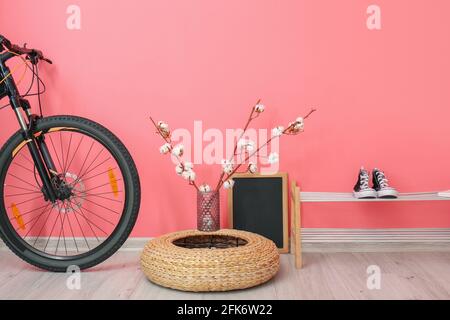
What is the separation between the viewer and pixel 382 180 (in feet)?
7.19

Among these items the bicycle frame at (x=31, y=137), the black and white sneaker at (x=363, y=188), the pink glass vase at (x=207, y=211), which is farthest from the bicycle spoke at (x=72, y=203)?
the black and white sneaker at (x=363, y=188)

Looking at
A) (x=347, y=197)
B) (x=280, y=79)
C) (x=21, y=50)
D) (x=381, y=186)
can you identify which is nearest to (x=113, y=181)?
(x=21, y=50)

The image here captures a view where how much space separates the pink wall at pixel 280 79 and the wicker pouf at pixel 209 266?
0.55 meters

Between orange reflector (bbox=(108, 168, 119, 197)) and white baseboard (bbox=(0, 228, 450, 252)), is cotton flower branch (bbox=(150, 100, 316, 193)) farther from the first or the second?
white baseboard (bbox=(0, 228, 450, 252))

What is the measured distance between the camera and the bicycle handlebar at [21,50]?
204cm

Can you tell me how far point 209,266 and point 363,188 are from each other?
841 mm

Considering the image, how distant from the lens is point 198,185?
2391 mm

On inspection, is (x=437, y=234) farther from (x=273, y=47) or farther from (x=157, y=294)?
(x=157, y=294)

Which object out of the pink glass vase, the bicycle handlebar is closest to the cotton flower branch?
the pink glass vase

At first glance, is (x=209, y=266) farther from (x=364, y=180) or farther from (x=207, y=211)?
(x=364, y=180)

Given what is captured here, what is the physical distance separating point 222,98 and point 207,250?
833 mm

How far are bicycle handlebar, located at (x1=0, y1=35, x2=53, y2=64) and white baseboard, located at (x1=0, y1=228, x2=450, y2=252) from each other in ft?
4.94

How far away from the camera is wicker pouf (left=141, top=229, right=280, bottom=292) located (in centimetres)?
177

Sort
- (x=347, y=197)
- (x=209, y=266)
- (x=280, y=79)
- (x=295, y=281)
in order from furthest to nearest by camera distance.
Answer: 1. (x=280, y=79)
2. (x=347, y=197)
3. (x=295, y=281)
4. (x=209, y=266)
